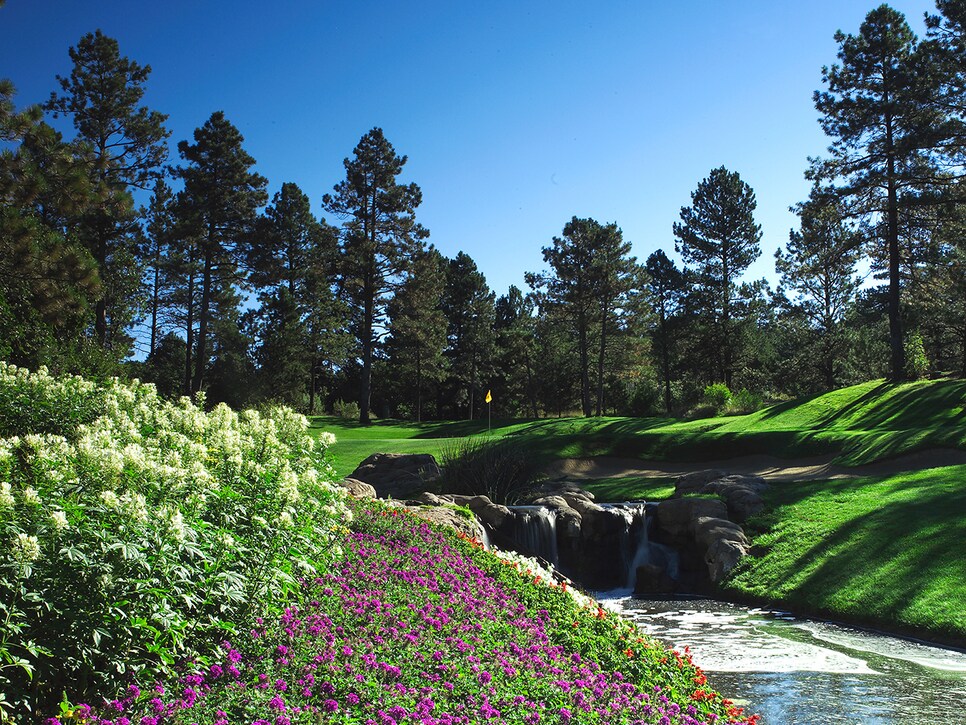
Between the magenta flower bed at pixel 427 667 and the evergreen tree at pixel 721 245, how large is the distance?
124 feet

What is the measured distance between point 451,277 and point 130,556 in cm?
4740

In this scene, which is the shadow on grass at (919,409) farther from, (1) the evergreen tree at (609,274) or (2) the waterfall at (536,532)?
(1) the evergreen tree at (609,274)

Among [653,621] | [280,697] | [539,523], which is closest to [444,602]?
[280,697]

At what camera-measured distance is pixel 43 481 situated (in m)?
4.36

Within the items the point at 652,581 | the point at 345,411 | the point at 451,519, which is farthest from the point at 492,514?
the point at 345,411

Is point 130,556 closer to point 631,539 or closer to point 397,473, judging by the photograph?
point 631,539

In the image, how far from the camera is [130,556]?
359 cm

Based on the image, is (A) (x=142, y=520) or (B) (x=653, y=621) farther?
(B) (x=653, y=621)

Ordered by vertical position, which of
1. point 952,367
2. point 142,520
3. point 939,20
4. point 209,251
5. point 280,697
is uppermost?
point 939,20

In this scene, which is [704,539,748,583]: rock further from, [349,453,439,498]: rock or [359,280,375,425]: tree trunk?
[359,280,375,425]: tree trunk

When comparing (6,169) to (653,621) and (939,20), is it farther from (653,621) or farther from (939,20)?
(939,20)

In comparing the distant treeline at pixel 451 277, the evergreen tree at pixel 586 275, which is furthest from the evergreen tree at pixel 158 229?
the evergreen tree at pixel 586 275

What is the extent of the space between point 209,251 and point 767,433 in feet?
90.1

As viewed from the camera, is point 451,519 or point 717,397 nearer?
point 451,519
